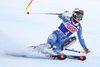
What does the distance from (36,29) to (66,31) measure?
11.1 ft

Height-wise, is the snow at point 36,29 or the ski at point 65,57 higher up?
the snow at point 36,29

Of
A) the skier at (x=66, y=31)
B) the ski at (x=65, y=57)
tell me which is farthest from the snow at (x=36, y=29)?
the skier at (x=66, y=31)

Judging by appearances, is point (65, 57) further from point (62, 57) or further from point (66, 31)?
point (66, 31)

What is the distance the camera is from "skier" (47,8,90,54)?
352 inches

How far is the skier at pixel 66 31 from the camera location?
8945 millimetres

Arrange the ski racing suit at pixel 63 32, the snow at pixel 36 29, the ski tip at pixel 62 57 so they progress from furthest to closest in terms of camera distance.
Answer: the ski racing suit at pixel 63 32, the ski tip at pixel 62 57, the snow at pixel 36 29

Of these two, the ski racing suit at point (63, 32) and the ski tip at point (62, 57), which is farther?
→ the ski racing suit at point (63, 32)

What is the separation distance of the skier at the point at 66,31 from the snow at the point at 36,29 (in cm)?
45

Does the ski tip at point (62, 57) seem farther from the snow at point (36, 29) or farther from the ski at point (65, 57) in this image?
the snow at point (36, 29)

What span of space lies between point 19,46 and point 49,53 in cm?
80

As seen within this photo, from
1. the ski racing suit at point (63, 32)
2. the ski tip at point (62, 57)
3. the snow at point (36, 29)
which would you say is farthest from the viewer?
the ski racing suit at point (63, 32)

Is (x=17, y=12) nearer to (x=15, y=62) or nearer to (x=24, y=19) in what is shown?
(x=24, y=19)

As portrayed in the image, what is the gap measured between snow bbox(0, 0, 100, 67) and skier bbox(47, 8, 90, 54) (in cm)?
45

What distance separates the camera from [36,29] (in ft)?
40.5
